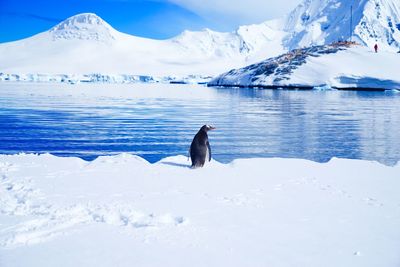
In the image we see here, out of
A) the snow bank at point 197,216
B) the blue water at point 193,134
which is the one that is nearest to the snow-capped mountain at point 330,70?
the blue water at point 193,134

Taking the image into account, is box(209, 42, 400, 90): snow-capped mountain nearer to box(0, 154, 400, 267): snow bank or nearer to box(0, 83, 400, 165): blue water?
box(0, 83, 400, 165): blue water

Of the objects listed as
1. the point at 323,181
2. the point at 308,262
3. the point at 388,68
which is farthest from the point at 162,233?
the point at 388,68

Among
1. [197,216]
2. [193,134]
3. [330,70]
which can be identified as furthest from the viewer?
[330,70]

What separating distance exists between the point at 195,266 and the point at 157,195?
2.74m

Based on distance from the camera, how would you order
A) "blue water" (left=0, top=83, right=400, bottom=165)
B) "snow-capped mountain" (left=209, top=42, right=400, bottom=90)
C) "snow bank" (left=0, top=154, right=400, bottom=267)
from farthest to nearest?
"snow-capped mountain" (left=209, top=42, right=400, bottom=90), "blue water" (left=0, top=83, right=400, bottom=165), "snow bank" (left=0, top=154, right=400, bottom=267)

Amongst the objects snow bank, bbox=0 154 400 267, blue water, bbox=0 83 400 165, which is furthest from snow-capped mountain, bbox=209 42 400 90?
snow bank, bbox=0 154 400 267

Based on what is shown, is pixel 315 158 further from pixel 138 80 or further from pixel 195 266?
pixel 138 80

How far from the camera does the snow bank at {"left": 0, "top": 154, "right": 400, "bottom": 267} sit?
4339 millimetres

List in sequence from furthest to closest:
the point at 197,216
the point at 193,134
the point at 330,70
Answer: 1. the point at 330,70
2. the point at 193,134
3. the point at 197,216

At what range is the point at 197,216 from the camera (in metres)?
5.61

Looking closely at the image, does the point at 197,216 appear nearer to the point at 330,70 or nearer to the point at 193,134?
the point at 193,134

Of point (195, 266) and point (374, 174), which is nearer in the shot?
point (195, 266)

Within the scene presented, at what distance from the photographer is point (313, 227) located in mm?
5234

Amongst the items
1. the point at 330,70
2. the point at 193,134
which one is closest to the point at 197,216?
the point at 193,134
